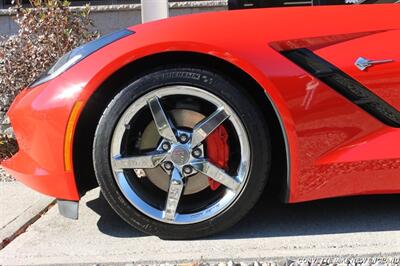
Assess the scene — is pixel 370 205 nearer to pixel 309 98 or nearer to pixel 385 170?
pixel 385 170

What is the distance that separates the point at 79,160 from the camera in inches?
112

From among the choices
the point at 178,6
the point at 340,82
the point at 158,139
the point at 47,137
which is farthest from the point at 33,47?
the point at 340,82

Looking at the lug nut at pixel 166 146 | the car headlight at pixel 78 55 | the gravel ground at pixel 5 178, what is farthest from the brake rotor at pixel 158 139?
the gravel ground at pixel 5 178

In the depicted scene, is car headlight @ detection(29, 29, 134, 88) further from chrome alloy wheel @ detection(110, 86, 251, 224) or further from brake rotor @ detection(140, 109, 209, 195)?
brake rotor @ detection(140, 109, 209, 195)

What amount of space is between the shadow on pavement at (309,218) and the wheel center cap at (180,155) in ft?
1.57

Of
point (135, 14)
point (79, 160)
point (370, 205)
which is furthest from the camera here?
point (135, 14)

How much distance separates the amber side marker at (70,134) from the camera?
273 cm

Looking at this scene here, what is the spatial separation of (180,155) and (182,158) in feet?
0.06

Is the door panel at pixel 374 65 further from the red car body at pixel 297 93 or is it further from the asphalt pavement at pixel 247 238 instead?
the asphalt pavement at pixel 247 238

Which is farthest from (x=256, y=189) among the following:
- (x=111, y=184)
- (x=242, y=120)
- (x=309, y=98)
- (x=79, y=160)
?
(x=79, y=160)

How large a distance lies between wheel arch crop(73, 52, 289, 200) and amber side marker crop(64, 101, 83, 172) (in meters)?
0.03

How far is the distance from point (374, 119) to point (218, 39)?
0.92 meters

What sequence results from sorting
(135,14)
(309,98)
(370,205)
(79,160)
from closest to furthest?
1. (309,98)
2. (79,160)
3. (370,205)
4. (135,14)

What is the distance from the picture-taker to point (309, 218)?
3.16 m
